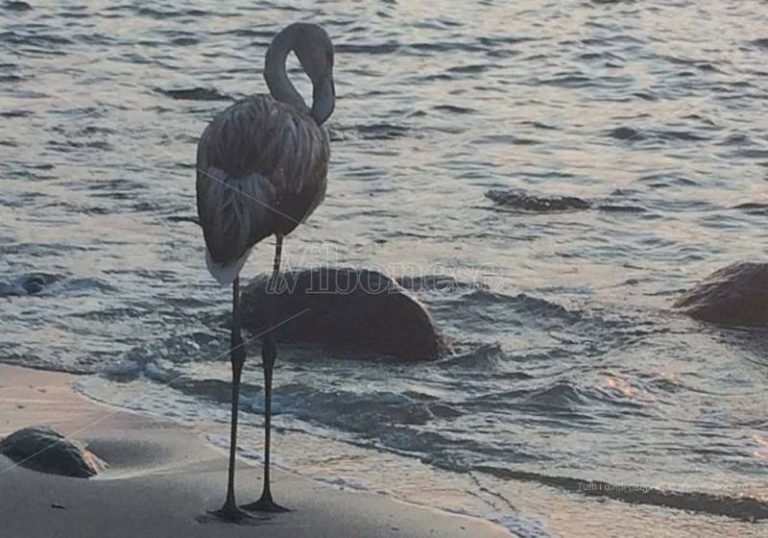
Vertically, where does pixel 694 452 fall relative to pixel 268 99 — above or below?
below

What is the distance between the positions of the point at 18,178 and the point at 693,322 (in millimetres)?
4949

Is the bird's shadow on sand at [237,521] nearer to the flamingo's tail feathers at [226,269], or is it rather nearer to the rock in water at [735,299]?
Result: the flamingo's tail feathers at [226,269]

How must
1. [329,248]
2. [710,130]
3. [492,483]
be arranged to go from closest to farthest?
[492,483] < [329,248] < [710,130]

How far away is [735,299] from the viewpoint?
9078 mm

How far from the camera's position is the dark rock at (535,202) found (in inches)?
444

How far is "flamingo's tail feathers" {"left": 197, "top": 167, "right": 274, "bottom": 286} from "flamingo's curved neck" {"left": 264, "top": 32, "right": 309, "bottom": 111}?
104 cm

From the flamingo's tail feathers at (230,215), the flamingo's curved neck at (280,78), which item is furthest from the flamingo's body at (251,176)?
the flamingo's curved neck at (280,78)

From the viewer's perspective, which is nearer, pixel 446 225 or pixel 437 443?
pixel 437 443

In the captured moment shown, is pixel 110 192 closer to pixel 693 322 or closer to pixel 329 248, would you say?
pixel 329 248

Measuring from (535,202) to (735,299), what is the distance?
2495 millimetres

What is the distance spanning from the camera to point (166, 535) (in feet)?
18.3

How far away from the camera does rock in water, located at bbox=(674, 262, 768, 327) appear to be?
356 inches

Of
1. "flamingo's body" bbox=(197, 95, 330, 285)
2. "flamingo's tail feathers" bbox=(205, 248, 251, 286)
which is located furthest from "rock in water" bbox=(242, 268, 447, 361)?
"flamingo's tail feathers" bbox=(205, 248, 251, 286)

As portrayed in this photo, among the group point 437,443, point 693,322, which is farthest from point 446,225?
point 437,443
